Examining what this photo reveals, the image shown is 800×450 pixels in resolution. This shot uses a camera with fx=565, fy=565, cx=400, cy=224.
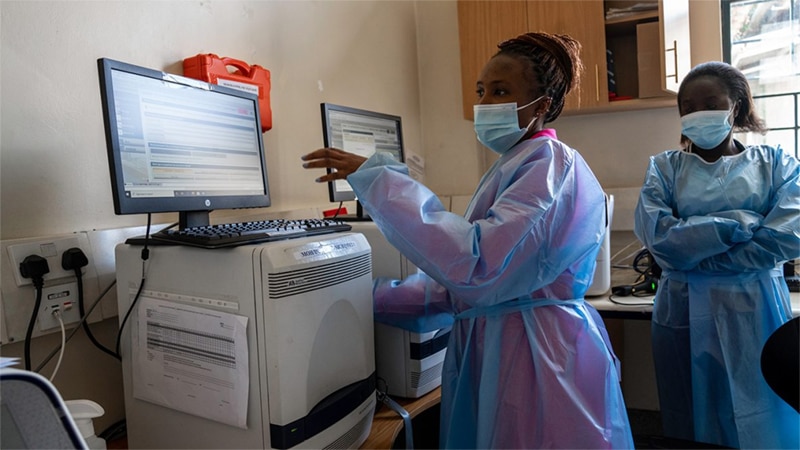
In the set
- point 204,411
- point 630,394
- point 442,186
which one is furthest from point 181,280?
point 630,394

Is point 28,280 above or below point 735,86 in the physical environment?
below

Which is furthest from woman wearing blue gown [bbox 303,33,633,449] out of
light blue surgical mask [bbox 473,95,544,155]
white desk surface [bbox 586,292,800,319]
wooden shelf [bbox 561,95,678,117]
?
wooden shelf [bbox 561,95,678,117]

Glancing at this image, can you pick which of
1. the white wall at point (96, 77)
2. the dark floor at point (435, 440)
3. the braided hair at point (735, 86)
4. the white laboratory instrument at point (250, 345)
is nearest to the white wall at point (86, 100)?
the white wall at point (96, 77)

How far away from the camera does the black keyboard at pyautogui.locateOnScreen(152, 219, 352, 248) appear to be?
90cm

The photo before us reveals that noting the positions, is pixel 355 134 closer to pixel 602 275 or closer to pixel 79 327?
pixel 79 327

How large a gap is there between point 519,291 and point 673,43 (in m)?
1.72

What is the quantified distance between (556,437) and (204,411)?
601 mm

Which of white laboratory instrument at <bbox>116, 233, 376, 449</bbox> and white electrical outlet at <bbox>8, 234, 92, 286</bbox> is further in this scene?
white electrical outlet at <bbox>8, 234, 92, 286</bbox>

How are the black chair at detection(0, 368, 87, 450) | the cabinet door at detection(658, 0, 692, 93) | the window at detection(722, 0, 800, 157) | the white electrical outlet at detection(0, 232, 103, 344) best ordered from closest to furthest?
the black chair at detection(0, 368, 87, 450)
the white electrical outlet at detection(0, 232, 103, 344)
the cabinet door at detection(658, 0, 692, 93)
the window at detection(722, 0, 800, 157)

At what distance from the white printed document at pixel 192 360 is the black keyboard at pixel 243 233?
11 centimetres

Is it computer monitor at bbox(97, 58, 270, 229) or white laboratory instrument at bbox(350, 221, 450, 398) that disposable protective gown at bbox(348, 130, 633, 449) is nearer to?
white laboratory instrument at bbox(350, 221, 450, 398)

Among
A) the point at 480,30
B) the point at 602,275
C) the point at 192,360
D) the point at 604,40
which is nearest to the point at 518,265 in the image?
the point at 192,360

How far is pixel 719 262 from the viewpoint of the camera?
1.61m

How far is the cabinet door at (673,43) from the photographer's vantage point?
2.16 metres
